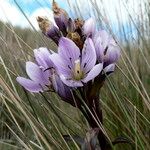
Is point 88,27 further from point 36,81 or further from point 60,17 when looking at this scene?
point 36,81

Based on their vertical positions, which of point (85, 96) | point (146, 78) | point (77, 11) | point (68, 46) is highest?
point (68, 46)

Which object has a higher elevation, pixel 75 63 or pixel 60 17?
pixel 60 17

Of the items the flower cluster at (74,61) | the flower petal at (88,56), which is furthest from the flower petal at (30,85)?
the flower petal at (88,56)

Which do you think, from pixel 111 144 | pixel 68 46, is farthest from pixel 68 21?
pixel 111 144

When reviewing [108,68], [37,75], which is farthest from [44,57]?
[108,68]

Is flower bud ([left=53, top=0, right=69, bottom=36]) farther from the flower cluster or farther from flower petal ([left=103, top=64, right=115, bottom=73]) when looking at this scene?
flower petal ([left=103, top=64, right=115, bottom=73])

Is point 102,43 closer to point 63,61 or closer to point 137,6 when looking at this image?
point 63,61

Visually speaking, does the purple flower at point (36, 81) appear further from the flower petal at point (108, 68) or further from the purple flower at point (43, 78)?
the flower petal at point (108, 68)
